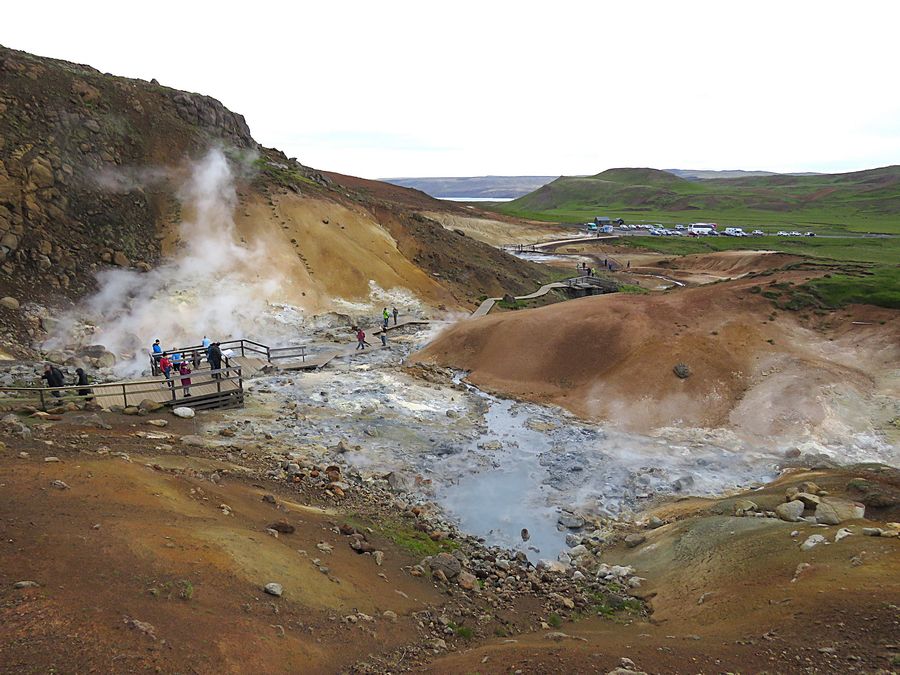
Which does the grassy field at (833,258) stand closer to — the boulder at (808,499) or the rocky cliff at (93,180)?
the boulder at (808,499)

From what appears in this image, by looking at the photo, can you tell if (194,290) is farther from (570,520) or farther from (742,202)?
(742,202)

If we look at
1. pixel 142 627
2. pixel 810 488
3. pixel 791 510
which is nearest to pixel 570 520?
pixel 791 510

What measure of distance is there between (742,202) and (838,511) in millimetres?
149624

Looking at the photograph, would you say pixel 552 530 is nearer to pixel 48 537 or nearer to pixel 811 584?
pixel 811 584

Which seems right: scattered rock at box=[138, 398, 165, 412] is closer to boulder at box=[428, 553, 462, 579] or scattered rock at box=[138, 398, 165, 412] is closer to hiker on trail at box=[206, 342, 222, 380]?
hiker on trail at box=[206, 342, 222, 380]

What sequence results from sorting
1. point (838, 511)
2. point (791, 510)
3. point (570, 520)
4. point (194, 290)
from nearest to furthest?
point (838, 511) → point (791, 510) → point (570, 520) → point (194, 290)

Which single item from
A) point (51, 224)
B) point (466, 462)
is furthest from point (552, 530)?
point (51, 224)

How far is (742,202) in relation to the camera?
477ft

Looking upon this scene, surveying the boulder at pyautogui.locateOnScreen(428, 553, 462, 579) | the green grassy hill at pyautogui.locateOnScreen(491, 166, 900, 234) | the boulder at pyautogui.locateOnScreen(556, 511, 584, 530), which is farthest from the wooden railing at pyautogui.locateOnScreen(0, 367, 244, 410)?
the green grassy hill at pyautogui.locateOnScreen(491, 166, 900, 234)

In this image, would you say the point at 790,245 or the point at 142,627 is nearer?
the point at 142,627

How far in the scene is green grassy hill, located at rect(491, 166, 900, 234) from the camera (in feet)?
394

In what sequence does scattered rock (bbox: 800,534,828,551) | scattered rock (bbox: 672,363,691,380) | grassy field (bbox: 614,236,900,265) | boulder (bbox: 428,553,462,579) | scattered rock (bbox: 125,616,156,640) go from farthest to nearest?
1. grassy field (bbox: 614,236,900,265)
2. scattered rock (bbox: 672,363,691,380)
3. boulder (bbox: 428,553,462,579)
4. scattered rock (bbox: 800,534,828,551)
5. scattered rock (bbox: 125,616,156,640)

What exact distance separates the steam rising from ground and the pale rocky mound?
1148cm

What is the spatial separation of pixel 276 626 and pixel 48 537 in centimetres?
381
